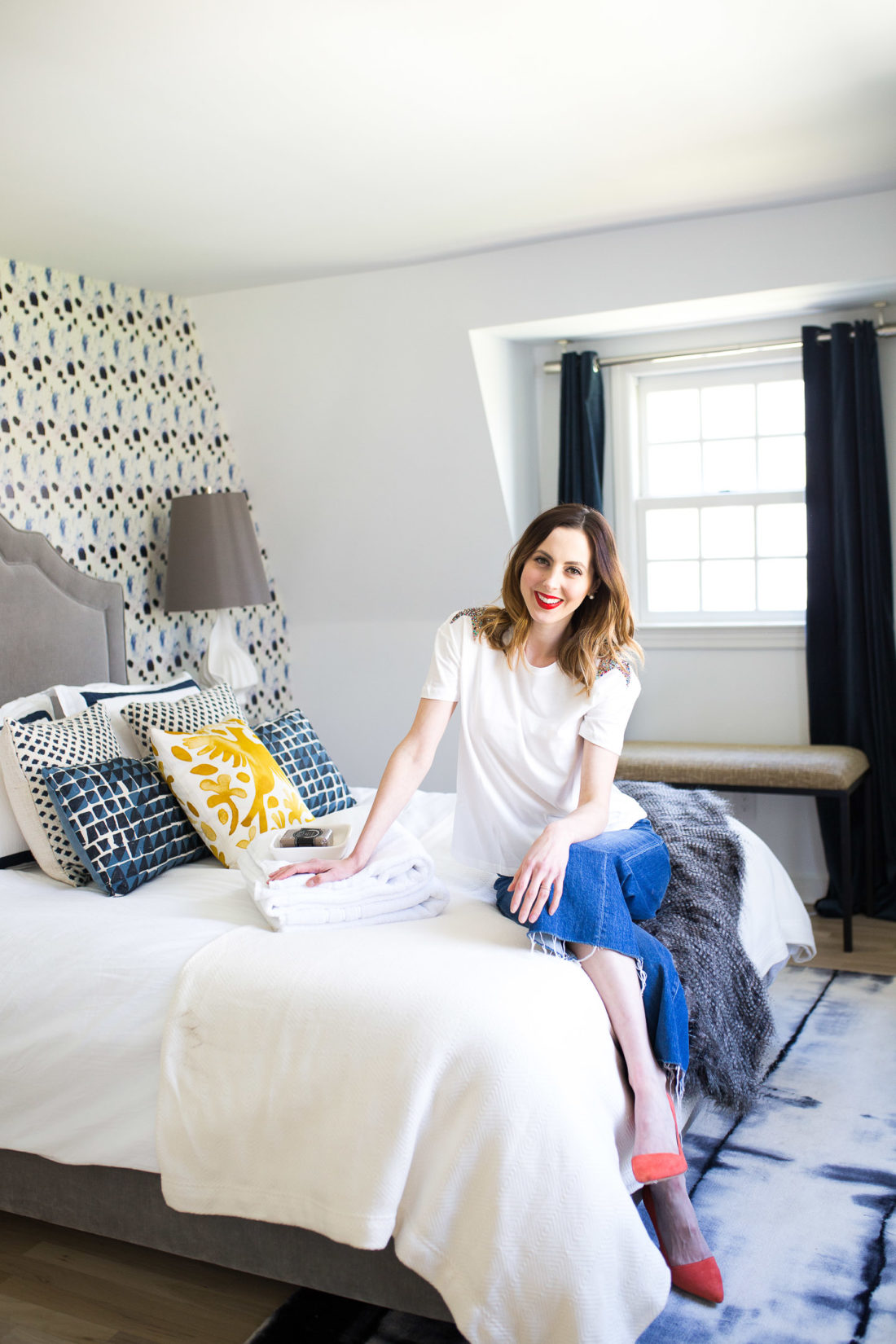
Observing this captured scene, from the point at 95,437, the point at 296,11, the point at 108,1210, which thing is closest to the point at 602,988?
the point at 108,1210

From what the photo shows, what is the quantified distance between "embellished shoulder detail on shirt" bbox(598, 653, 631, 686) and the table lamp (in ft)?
6.86

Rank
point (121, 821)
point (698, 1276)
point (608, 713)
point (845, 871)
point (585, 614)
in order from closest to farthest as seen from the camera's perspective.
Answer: point (698, 1276) < point (608, 713) < point (585, 614) < point (121, 821) < point (845, 871)

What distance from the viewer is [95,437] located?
397cm

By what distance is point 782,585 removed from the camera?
14.6ft

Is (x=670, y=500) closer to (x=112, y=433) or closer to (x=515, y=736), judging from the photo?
(x=112, y=433)

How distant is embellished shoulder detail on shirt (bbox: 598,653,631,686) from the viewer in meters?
2.25

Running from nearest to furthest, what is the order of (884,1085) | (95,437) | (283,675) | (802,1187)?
(802,1187) → (884,1085) → (95,437) → (283,675)

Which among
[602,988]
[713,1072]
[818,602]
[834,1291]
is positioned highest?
[818,602]

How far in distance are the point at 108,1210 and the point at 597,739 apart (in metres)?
1.29

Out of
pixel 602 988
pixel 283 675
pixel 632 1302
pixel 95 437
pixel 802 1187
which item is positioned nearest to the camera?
pixel 632 1302

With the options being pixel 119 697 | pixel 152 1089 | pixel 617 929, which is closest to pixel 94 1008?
pixel 152 1089

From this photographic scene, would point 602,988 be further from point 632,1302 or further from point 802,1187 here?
point 802,1187

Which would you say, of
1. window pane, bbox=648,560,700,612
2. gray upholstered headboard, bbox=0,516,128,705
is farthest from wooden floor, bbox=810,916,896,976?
gray upholstered headboard, bbox=0,516,128,705

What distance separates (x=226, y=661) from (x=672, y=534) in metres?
1.89
